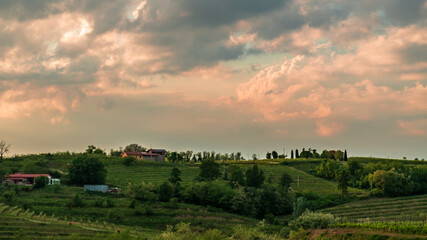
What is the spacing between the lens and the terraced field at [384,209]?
11806cm

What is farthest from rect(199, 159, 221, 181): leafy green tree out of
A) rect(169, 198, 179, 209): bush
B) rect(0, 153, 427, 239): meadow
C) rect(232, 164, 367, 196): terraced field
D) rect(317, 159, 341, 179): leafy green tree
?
rect(317, 159, 341, 179): leafy green tree

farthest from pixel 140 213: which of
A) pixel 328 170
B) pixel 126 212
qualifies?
pixel 328 170

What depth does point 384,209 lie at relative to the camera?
417ft

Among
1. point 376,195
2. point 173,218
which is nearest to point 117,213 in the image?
point 173,218

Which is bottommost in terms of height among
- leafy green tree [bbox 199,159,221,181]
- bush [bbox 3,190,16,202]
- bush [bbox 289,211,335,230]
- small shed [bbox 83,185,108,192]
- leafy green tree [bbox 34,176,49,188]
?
bush [bbox 289,211,335,230]

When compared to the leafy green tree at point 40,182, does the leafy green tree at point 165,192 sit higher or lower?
lower

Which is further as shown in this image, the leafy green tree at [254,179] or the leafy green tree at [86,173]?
the leafy green tree at [254,179]

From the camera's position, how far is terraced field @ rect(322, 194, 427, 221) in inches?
4648

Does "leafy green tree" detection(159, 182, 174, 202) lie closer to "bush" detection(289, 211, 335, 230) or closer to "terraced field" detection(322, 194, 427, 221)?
"bush" detection(289, 211, 335, 230)

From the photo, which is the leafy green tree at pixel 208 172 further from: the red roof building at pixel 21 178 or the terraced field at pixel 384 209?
the red roof building at pixel 21 178

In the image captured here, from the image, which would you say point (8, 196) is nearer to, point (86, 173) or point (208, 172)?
point (86, 173)

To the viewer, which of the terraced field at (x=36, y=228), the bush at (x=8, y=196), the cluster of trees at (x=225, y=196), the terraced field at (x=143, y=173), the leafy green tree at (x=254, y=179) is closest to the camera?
the terraced field at (x=36, y=228)

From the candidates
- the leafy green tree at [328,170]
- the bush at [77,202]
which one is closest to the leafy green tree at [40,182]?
the bush at [77,202]

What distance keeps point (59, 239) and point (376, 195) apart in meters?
102
